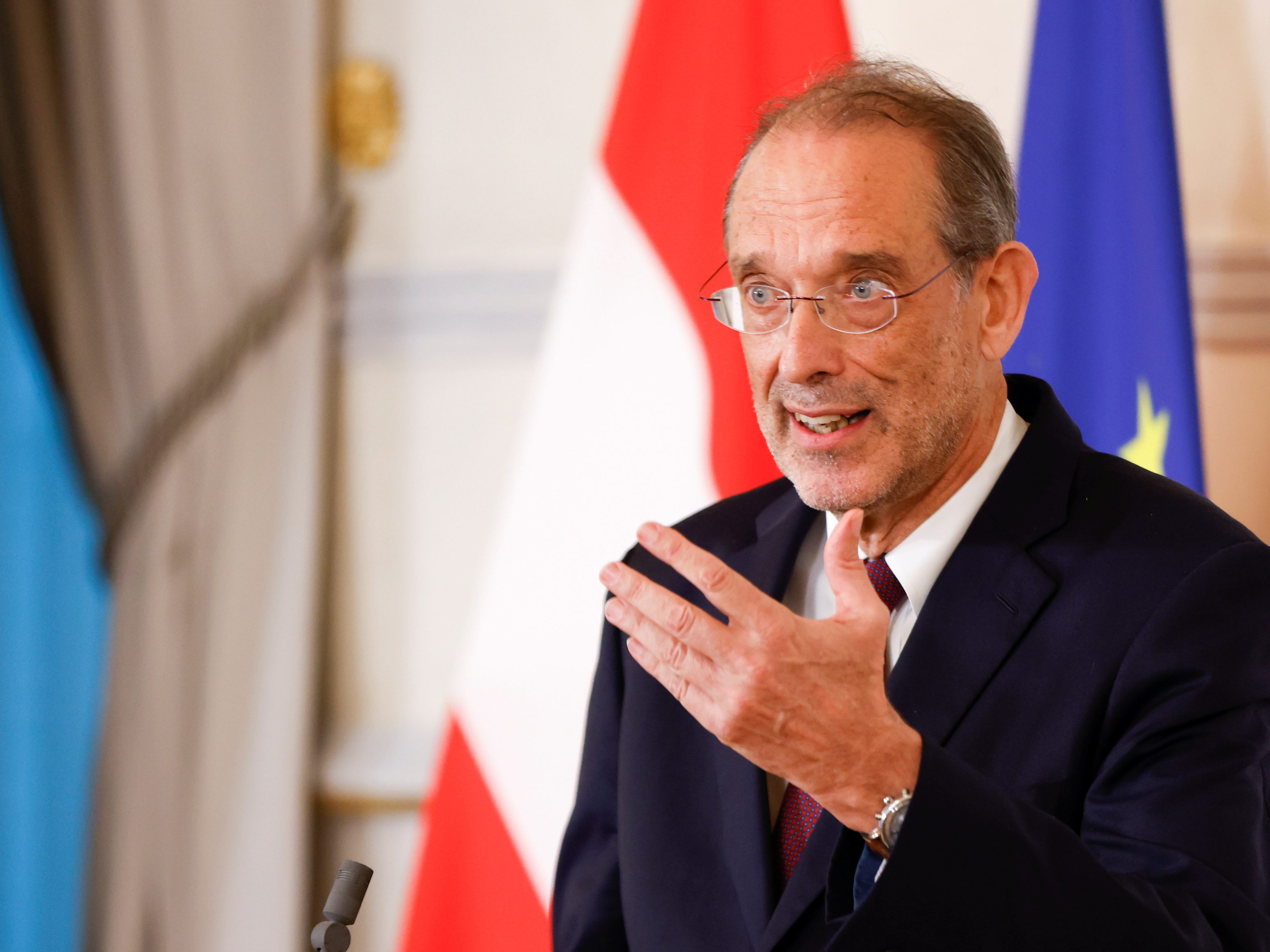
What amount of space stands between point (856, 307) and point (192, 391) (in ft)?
A: 5.51

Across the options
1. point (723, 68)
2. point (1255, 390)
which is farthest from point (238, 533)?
point (1255, 390)

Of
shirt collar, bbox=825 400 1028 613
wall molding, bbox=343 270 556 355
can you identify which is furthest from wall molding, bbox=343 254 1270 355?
shirt collar, bbox=825 400 1028 613

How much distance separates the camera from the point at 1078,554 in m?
1.20

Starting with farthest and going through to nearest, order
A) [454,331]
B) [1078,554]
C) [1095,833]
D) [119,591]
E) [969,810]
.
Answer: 1. [454,331]
2. [119,591]
3. [1078,554]
4. [1095,833]
5. [969,810]

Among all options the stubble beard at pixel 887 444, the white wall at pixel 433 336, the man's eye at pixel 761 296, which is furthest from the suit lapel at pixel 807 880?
the white wall at pixel 433 336

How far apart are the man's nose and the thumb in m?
0.33

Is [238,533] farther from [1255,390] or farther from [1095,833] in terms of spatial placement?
[1255,390]

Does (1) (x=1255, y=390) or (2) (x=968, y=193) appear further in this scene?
(1) (x=1255, y=390)

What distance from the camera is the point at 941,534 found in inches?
51.1

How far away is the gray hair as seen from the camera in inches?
50.5

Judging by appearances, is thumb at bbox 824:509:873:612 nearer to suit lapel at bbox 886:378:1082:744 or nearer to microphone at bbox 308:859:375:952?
suit lapel at bbox 886:378:1082:744

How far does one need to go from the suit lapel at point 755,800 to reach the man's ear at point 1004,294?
32cm

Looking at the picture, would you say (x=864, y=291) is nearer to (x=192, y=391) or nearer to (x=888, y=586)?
(x=888, y=586)

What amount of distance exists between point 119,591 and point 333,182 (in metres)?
1.03
